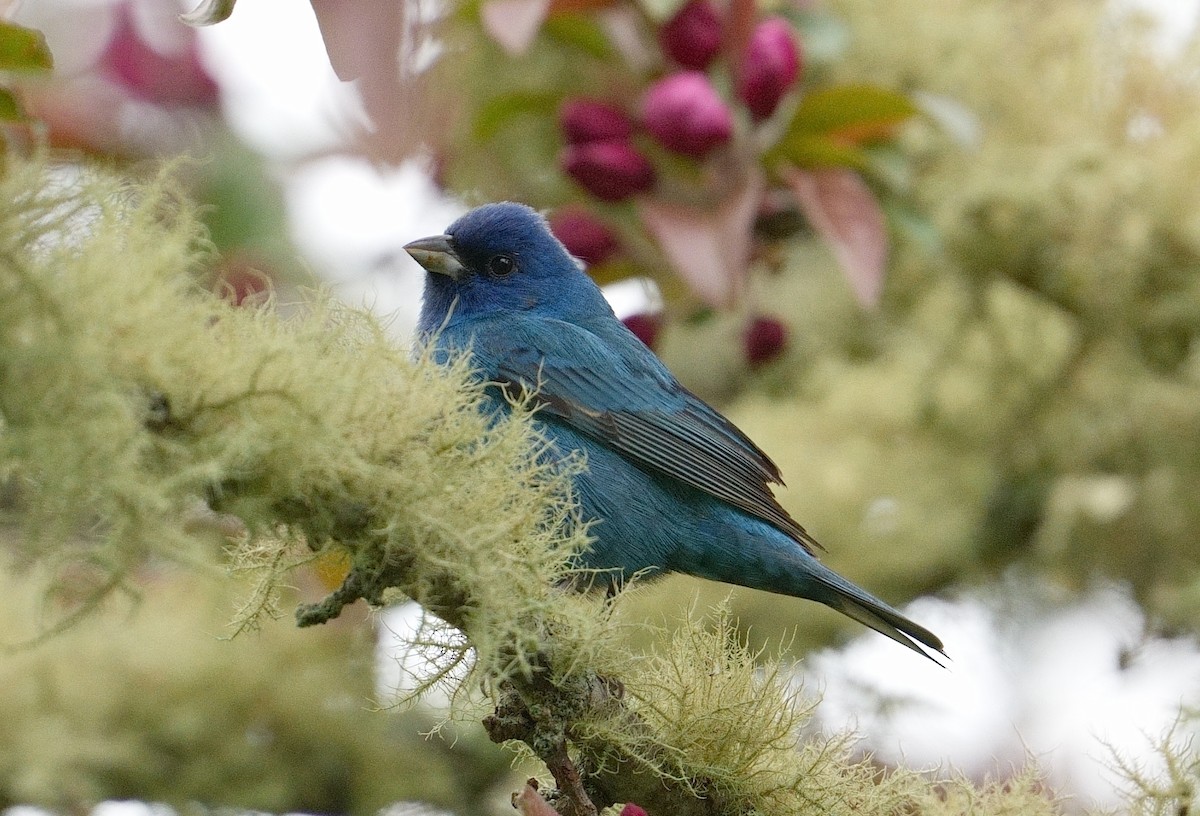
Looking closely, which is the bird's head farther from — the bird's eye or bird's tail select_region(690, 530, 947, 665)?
bird's tail select_region(690, 530, 947, 665)

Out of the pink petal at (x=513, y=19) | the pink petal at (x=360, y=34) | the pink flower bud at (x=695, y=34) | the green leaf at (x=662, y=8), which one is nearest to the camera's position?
the pink petal at (x=360, y=34)

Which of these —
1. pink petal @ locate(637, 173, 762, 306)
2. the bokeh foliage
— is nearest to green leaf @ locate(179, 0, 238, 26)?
pink petal @ locate(637, 173, 762, 306)

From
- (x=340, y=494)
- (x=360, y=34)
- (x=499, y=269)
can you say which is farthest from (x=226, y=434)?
(x=499, y=269)

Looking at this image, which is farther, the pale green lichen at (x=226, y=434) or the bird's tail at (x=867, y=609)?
the bird's tail at (x=867, y=609)

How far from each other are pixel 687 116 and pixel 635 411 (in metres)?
0.79

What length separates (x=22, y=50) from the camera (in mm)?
1743

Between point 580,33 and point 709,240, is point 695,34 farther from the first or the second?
point 709,240

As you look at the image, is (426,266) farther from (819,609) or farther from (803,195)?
(819,609)

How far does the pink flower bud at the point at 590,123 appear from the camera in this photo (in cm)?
366

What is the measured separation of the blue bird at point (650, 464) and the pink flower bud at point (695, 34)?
81 cm

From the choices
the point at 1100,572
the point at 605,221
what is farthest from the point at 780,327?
the point at 1100,572

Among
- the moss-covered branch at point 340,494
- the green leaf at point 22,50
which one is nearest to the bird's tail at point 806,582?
the moss-covered branch at point 340,494

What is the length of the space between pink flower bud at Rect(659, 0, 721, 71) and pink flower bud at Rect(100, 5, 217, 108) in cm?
132

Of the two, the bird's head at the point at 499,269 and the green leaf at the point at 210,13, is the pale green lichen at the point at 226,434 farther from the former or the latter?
the bird's head at the point at 499,269
